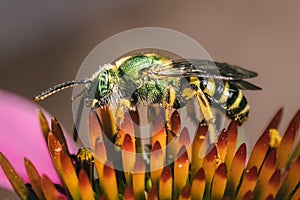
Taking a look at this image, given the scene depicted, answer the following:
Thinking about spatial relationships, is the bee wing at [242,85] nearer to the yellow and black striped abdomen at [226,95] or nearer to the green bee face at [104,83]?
the yellow and black striped abdomen at [226,95]

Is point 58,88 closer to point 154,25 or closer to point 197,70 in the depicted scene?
point 197,70

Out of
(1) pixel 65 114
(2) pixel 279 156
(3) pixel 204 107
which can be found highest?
(3) pixel 204 107

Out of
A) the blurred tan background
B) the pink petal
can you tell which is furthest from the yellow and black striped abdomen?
the blurred tan background

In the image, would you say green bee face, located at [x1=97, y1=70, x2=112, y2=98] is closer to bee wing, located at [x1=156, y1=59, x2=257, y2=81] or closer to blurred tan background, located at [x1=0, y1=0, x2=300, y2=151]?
bee wing, located at [x1=156, y1=59, x2=257, y2=81]

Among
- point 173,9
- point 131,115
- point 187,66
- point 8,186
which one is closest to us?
point 187,66

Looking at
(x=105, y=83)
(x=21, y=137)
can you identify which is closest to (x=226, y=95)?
(x=105, y=83)

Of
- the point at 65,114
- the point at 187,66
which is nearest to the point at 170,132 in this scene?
the point at 187,66

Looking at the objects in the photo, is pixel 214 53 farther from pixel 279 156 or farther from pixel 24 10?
pixel 279 156

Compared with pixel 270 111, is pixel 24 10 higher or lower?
higher
